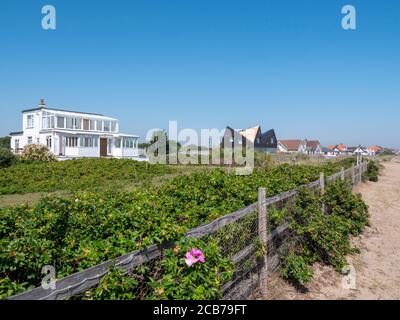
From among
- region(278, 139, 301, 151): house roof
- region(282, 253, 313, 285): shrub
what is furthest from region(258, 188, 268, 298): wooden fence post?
region(278, 139, 301, 151): house roof

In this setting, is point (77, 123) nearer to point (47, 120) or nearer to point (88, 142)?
point (47, 120)

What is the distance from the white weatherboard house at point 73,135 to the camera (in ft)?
112

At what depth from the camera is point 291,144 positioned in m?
88.8

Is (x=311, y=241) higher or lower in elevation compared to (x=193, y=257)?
lower

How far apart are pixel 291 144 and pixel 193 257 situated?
89.6 m

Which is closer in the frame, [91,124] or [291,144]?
[91,124]

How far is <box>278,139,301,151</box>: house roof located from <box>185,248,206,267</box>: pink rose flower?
87920mm

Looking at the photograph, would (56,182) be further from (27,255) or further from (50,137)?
(50,137)

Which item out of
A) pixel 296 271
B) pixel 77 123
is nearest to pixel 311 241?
pixel 296 271

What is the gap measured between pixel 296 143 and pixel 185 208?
88.1 m

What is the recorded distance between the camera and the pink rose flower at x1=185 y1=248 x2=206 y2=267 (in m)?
2.91

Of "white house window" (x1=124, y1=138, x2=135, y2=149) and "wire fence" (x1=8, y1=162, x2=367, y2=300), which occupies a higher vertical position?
"white house window" (x1=124, y1=138, x2=135, y2=149)

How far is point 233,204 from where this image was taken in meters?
5.23

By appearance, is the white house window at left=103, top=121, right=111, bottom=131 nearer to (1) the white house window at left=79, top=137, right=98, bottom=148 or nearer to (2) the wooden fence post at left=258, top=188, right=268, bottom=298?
(1) the white house window at left=79, top=137, right=98, bottom=148
